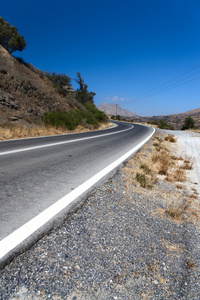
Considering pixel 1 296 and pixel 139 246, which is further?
pixel 139 246

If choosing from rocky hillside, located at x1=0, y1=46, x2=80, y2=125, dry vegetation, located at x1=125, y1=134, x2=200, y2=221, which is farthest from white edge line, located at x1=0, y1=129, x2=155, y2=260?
rocky hillside, located at x1=0, y1=46, x2=80, y2=125

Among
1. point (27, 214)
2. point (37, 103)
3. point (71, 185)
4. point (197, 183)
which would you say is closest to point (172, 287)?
point (27, 214)

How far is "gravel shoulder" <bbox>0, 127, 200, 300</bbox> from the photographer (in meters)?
1.37

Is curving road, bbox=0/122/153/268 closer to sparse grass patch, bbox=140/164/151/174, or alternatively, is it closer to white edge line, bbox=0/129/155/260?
white edge line, bbox=0/129/155/260

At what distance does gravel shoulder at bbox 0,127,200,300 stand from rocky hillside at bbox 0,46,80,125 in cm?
1112

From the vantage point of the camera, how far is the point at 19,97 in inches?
626

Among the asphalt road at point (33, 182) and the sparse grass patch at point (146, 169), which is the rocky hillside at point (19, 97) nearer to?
the asphalt road at point (33, 182)

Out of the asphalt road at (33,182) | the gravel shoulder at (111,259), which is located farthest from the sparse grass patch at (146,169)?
the gravel shoulder at (111,259)

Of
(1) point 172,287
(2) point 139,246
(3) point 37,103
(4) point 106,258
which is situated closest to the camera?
(1) point 172,287

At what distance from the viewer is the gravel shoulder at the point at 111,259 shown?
1373 millimetres

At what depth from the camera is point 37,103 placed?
17.5 m

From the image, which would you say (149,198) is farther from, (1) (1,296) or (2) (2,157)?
(2) (2,157)

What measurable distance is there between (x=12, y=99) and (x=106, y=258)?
16031 mm

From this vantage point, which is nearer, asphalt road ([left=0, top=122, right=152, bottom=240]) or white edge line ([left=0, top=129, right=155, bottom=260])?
white edge line ([left=0, top=129, right=155, bottom=260])
